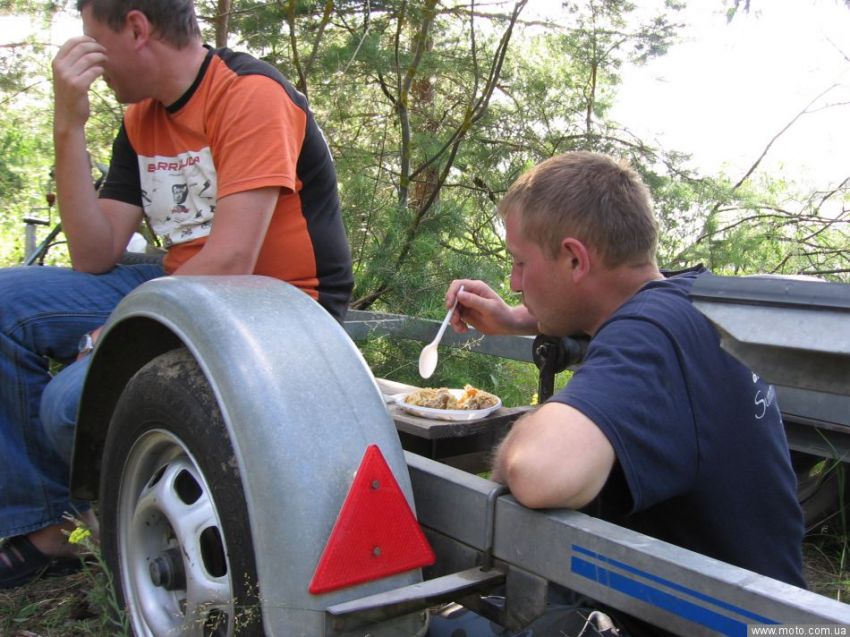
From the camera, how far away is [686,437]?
4.84 ft

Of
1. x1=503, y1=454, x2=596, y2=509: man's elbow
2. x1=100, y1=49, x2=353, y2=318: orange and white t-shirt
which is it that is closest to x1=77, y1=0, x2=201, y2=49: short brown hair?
x1=100, y1=49, x2=353, y2=318: orange and white t-shirt

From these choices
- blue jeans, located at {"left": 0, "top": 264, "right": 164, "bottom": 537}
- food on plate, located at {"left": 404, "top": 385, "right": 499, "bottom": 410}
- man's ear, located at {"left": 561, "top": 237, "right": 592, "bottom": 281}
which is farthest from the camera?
blue jeans, located at {"left": 0, "top": 264, "right": 164, "bottom": 537}

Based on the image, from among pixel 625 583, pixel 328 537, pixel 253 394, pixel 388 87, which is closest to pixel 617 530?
pixel 625 583

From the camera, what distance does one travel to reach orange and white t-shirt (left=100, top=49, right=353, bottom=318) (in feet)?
7.21

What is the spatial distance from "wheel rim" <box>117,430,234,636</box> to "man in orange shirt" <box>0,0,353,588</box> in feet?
1.59

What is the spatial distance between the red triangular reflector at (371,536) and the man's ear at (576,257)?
693mm

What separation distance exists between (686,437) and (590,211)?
607mm

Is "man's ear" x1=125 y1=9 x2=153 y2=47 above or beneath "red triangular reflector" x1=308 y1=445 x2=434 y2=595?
above

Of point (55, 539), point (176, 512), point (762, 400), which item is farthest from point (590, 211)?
point (55, 539)

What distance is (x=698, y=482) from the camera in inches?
60.5

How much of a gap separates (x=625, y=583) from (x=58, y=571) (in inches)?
79.5

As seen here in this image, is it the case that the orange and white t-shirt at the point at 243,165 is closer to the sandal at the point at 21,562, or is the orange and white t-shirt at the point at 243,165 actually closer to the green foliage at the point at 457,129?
the sandal at the point at 21,562

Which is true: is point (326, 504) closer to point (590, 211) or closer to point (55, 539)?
point (590, 211)

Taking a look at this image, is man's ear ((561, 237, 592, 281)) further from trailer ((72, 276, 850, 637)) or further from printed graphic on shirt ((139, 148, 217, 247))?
printed graphic on shirt ((139, 148, 217, 247))
